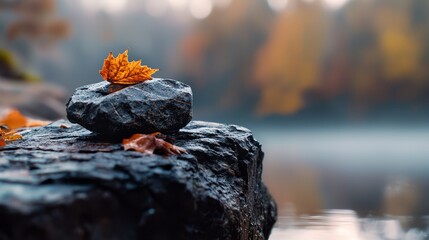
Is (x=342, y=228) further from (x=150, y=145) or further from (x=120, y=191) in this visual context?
(x=120, y=191)

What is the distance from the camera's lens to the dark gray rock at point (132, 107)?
137 centimetres

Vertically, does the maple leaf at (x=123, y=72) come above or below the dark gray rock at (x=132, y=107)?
above

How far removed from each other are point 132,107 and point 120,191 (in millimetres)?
382

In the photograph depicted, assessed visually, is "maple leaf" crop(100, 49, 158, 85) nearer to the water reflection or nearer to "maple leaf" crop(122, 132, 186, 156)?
"maple leaf" crop(122, 132, 186, 156)

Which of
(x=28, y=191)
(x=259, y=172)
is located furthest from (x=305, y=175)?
(x=28, y=191)

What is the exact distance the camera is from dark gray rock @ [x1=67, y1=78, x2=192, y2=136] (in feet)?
4.51

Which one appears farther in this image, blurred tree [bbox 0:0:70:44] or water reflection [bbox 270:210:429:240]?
blurred tree [bbox 0:0:70:44]

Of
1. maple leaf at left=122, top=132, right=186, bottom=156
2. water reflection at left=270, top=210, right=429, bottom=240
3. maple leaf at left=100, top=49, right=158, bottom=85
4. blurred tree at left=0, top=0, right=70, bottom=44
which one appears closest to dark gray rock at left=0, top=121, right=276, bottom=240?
maple leaf at left=122, top=132, right=186, bottom=156

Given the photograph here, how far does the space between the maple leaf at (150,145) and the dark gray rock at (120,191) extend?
0.03 m

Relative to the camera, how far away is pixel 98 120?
138 centimetres

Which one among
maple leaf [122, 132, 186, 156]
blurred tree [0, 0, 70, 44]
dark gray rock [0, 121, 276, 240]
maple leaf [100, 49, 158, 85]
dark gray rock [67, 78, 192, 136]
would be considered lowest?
dark gray rock [0, 121, 276, 240]

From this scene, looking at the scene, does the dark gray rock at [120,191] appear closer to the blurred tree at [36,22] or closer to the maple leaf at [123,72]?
the maple leaf at [123,72]

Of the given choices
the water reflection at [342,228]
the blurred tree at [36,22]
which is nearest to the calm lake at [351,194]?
the water reflection at [342,228]

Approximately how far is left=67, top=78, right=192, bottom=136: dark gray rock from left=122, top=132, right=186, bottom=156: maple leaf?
8 cm
